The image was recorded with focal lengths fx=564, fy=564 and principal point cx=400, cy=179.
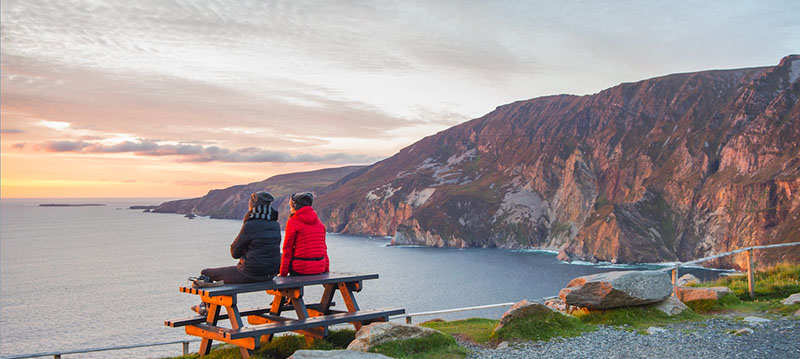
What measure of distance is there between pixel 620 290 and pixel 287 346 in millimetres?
6724

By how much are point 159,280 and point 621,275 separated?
339ft

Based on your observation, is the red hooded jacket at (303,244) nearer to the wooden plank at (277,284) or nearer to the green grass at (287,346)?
the wooden plank at (277,284)

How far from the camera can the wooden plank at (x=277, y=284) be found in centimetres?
861

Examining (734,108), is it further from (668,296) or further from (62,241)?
(62,241)

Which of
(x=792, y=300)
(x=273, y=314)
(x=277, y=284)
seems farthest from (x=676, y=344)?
(x=273, y=314)

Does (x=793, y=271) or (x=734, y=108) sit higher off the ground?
(x=734, y=108)

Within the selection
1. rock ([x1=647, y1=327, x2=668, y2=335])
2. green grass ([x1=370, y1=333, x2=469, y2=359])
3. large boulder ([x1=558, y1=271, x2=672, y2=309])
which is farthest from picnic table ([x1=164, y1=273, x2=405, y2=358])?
rock ([x1=647, y1=327, x2=668, y2=335])

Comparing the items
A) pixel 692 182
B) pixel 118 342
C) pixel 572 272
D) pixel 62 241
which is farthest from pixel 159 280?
pixel 692 182

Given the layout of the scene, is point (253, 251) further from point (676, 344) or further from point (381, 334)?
point (676, 344)

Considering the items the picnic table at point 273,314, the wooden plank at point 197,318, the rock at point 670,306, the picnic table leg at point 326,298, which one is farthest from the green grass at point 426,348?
the rock at point 670,306

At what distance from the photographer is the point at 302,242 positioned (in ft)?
32.9

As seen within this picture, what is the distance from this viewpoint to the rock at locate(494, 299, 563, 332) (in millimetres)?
10521

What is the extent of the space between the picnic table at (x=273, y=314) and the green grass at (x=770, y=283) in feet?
31.0

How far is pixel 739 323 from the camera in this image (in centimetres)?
1080
